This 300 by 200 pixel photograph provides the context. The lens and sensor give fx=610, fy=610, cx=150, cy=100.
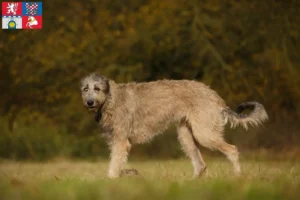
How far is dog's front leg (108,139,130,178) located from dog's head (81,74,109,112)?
1.88ft

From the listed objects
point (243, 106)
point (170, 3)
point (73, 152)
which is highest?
point (170, 3)

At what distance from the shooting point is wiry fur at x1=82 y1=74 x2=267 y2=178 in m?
8.41

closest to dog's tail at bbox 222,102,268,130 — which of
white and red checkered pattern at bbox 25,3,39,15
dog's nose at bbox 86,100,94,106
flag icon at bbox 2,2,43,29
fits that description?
dog's nose at bbox 86,100,94,106

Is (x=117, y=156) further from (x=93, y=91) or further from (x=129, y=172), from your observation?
(x=93, y=91)

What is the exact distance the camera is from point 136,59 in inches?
619

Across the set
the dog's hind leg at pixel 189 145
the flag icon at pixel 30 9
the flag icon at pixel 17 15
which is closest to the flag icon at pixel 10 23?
the flag icon at pixel 17 15

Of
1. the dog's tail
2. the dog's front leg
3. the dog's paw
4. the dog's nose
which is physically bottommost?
the dog's paw

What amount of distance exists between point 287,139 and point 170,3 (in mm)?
4554

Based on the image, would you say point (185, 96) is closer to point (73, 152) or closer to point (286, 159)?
point (286, 159)

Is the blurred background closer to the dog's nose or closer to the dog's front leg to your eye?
the dog's front leg

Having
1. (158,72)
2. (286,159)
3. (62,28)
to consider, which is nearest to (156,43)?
(158,72)

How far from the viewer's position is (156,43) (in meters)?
15.6

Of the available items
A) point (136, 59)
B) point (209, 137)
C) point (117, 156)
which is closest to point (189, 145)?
point (209, 137)

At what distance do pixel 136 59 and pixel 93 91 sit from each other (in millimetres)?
7684
